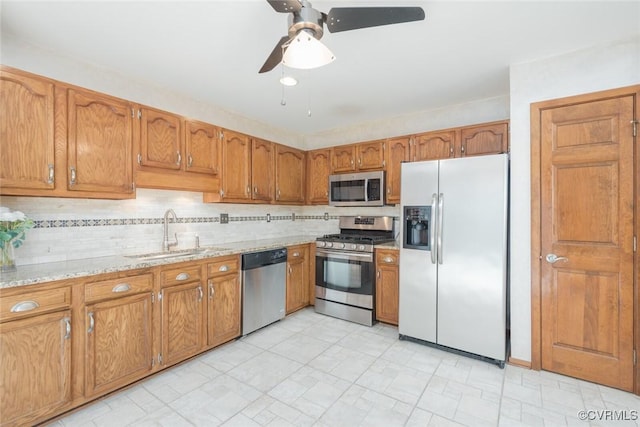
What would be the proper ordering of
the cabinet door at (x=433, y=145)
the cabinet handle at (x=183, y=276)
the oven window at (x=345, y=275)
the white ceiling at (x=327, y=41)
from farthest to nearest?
the oven window at (x=345, y=275)
the cabinet door at (x=433, y=145)
the cabinet handle at (x=183, y=276)
the white ceiling at (x=327, y=41)

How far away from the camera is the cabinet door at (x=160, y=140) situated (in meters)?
2.53

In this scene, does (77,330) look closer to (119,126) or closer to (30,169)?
(30,169)

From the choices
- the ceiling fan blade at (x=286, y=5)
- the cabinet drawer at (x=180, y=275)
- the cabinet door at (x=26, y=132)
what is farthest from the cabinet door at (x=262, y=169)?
the ceiling fan blade at (x=286, y=5)

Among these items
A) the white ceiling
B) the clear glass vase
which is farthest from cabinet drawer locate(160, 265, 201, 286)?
the white ceiling

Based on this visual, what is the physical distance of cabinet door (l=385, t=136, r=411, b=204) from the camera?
3.50 metres

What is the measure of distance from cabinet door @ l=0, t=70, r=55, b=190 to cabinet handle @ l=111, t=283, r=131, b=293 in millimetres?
814

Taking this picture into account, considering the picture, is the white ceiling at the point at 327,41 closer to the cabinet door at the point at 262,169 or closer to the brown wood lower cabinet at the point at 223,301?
the cabinet door at the point at 262,169

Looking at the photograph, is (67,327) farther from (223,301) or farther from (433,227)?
(433,227)

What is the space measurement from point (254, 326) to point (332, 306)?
3.26 feet

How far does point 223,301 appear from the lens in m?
2.82

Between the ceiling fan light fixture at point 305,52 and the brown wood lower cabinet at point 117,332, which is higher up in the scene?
the ceiling fan light fixture at point 305,52

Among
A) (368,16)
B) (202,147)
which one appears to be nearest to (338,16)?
(368,16)

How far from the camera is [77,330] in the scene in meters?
1.90

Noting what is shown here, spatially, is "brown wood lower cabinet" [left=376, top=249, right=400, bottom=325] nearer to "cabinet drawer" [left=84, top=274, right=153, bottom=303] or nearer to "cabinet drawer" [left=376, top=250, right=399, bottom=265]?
"cabinet drawer" [left=376, top=250, right=399, bottom=265]
